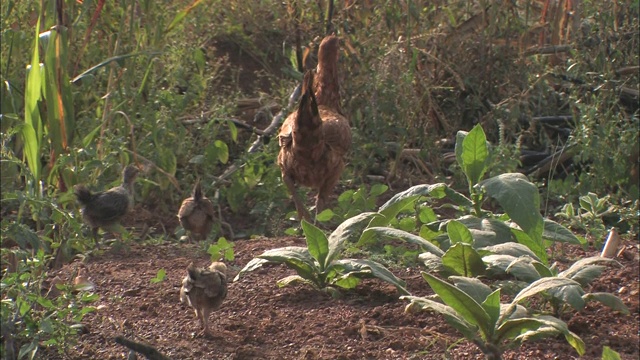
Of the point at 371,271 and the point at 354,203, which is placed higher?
the point at 371,271

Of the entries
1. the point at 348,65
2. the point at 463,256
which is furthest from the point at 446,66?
the point at 463,256

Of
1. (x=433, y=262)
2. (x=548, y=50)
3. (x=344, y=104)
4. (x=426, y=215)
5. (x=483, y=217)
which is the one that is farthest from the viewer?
(x=548, y=50)

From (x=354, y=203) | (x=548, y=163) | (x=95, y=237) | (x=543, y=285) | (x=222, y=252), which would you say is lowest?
(x=548, y=163)

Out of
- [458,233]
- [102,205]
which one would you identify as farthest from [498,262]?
[102,205]

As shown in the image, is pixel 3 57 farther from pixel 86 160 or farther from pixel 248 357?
pixel 248 357

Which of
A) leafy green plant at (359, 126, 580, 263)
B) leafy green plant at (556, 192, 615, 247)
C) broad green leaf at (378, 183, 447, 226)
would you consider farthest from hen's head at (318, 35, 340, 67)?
broad green leaf at (378, 183, 447, 226)

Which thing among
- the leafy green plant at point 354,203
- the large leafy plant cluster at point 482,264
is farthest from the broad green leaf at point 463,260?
the leafy green plant at point 354,203

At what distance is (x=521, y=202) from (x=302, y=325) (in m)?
1.12

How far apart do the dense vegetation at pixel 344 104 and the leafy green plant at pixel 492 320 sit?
48.0 inches

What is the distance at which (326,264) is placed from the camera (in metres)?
4.52

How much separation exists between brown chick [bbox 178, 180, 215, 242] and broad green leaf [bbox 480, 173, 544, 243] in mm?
2376

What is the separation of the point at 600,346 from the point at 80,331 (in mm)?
2171

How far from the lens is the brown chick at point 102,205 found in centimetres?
597

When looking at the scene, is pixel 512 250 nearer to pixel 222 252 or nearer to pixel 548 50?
pixel 222 252
